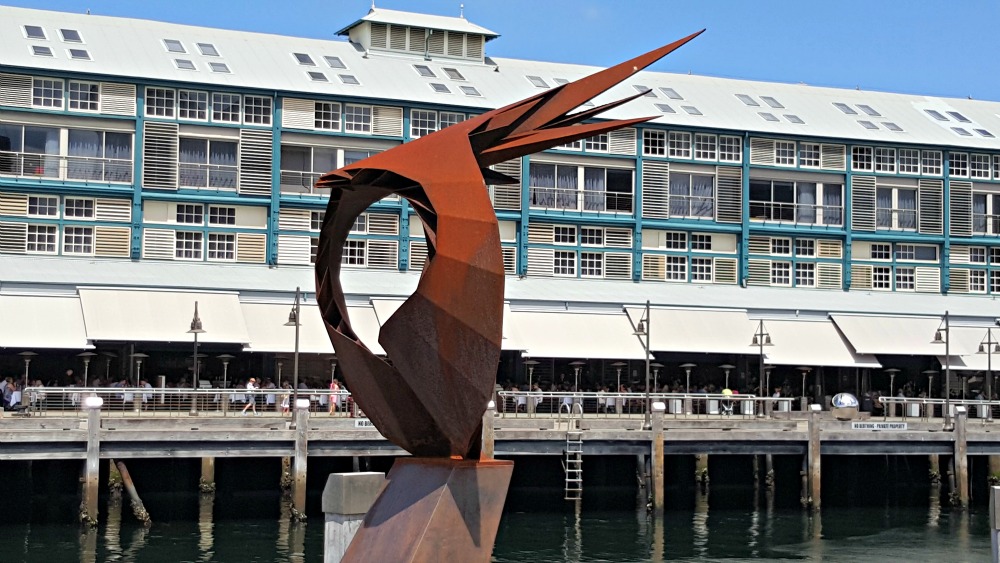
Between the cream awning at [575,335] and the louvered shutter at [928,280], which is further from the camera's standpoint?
the louvered shutter at [928,280]

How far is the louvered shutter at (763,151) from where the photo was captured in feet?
216

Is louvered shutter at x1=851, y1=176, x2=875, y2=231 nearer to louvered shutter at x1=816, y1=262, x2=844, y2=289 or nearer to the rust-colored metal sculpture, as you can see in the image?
louvered shutter at x1=816, y1=262, x2=844, y2=289

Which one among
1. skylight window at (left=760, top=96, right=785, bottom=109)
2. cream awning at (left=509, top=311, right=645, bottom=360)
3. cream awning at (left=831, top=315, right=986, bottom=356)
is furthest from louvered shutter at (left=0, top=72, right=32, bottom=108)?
skylight window at (left=760, top=96, right=785, bottom=109)

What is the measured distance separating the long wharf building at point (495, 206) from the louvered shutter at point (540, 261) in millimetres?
85

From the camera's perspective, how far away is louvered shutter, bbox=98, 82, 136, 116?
5638 centimetres

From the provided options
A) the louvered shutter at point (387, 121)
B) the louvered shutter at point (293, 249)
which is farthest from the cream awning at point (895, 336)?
the louvered shutter at point (293, 249)

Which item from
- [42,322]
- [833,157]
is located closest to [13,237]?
[42,322]

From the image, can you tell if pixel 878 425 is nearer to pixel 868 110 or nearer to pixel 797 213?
pixel 797 213

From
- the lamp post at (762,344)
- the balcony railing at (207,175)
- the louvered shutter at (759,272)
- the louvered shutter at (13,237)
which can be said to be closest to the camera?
the lamp post at (762,344)

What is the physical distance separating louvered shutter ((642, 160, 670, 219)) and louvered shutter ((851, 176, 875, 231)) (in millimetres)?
8549

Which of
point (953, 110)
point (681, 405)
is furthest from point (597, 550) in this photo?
point (953, 110)

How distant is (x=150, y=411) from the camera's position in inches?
1638

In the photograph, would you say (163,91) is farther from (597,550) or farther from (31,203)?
(597,550)

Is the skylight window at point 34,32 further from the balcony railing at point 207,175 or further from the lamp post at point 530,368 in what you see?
the lamp post at point 530,368
